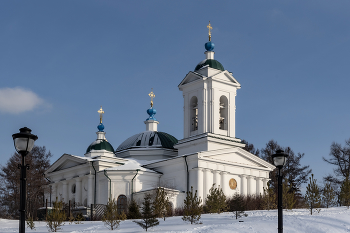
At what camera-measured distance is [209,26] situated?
39.3m

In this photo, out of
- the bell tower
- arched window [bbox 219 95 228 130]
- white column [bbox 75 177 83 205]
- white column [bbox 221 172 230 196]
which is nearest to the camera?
white column [bbox 221 172 230 196]

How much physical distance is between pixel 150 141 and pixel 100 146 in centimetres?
399

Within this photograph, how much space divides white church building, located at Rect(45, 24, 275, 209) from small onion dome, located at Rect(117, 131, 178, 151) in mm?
2710

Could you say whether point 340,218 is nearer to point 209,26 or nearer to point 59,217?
point 59,217

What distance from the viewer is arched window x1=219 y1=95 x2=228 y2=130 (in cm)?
3688

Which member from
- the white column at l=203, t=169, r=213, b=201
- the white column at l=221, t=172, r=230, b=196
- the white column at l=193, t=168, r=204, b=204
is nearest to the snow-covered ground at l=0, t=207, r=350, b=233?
the white column at l=193, t=168, r=204, b=204

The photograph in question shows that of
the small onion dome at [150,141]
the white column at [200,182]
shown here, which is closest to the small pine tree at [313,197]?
the white column at [200,182]

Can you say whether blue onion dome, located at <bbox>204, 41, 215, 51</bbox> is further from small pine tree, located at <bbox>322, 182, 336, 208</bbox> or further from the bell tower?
small pine tree, located at <bbox>322, 182, 336, 208</bbox>

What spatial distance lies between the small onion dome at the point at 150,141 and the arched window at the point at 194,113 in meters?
4.75

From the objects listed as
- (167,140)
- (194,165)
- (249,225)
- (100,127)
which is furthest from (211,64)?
(249,225)

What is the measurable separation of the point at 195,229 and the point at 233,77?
21.5m

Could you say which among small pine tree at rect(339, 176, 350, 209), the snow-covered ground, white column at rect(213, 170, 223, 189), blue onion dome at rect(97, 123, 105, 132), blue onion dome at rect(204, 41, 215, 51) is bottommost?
the snow-covered ground

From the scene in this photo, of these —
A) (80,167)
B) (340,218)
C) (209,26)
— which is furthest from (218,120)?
(340,218)

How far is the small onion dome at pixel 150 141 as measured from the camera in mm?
41500
